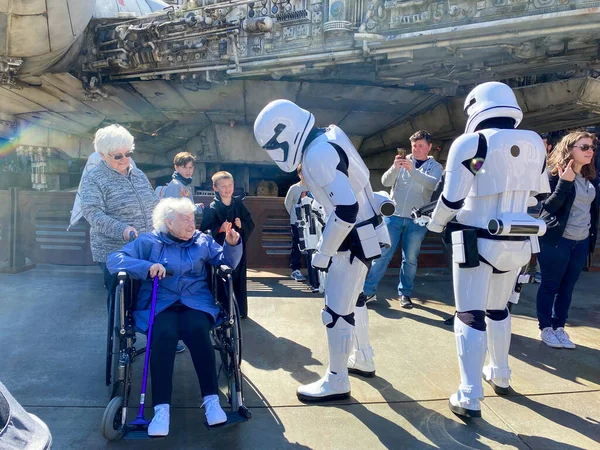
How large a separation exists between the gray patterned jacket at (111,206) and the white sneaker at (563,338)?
144 inches

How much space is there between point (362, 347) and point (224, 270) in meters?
1.24

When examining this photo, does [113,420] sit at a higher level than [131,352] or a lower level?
lower

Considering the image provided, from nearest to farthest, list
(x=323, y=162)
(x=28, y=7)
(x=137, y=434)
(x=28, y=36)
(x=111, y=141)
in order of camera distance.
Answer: (x=137, y=434), (x=323, y=162), (x=111, y=141), (x=28, y=7), (x=28, y=36)

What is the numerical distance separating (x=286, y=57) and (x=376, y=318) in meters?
6.75

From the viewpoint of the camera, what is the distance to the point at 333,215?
2646 millimetres

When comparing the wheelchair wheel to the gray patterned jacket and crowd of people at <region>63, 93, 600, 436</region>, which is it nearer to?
crowd of people at <region>63, 93, 600, 436</region>

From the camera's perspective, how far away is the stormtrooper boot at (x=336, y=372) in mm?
2832

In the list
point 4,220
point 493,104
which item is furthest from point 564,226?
point 4,220

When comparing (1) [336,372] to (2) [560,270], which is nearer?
(1) [336,372]

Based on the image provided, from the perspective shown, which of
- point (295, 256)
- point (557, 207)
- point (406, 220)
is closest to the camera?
point (557, 207)

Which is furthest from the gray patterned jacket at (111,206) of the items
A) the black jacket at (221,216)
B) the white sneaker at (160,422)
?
the white sneaker at (160,422)

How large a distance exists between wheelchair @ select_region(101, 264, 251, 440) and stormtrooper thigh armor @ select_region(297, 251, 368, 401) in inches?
22.0

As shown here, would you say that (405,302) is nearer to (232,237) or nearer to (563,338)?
(563,338)

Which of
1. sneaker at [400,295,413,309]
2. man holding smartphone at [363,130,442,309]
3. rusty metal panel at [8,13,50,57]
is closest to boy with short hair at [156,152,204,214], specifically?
man holding smartphone at [363,130,442,309]
